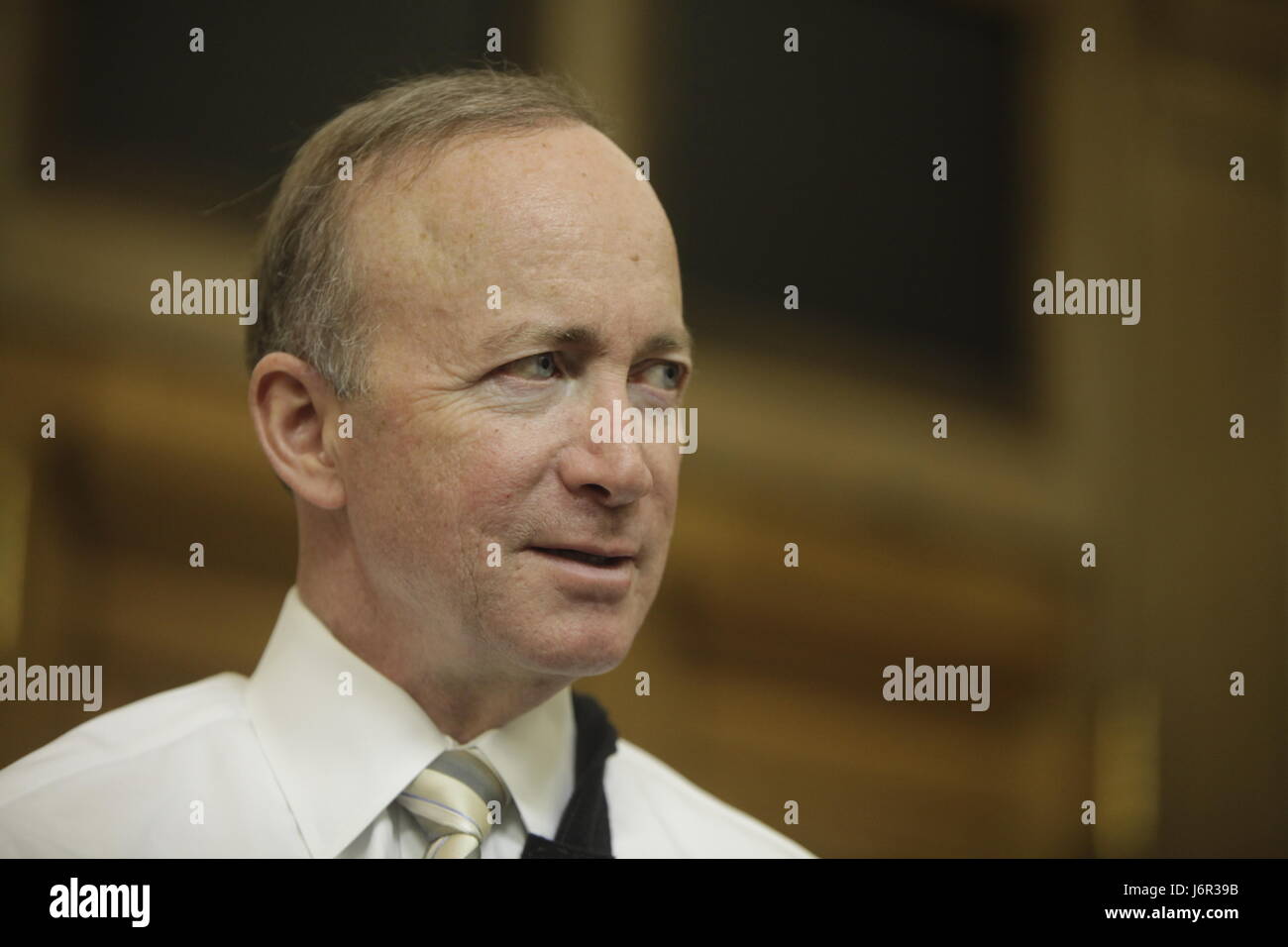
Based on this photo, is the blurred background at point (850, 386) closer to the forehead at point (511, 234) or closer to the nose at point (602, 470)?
the forehead at point (511, 234)

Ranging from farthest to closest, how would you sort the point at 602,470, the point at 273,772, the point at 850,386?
the point at 850,386 < the point at 273,772 < the point at 602,470

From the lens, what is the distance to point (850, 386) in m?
2.67

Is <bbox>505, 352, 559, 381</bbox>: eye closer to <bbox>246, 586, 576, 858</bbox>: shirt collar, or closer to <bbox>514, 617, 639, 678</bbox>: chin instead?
<bbox>514, 617, 639, 678</bbox>: chin

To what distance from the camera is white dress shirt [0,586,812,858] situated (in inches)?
68.9

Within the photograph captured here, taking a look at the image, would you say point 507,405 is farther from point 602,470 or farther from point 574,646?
point 574,646

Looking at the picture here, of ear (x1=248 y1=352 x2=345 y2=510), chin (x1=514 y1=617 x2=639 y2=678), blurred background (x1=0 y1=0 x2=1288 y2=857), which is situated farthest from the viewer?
blurred background (x1=0 y1=0 x2=1288 y2=857)

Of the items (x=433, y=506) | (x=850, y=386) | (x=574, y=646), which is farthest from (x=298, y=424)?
(x=850, y=386)

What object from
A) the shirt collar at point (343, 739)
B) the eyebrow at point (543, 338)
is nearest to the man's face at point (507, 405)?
the eyebrow at point (543, 338)

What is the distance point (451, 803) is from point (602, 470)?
500 mm

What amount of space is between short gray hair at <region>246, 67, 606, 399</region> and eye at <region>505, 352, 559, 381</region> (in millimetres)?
207

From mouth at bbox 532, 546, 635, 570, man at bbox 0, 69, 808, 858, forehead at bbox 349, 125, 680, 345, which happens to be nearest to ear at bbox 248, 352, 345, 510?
man at bbox 0, 69, 808, 858

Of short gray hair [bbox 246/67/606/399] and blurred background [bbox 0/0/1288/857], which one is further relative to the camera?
blurred background [bbox 0/0/1288/857]

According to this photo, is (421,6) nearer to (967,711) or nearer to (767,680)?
(767,680)

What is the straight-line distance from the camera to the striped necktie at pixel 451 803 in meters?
1.75
